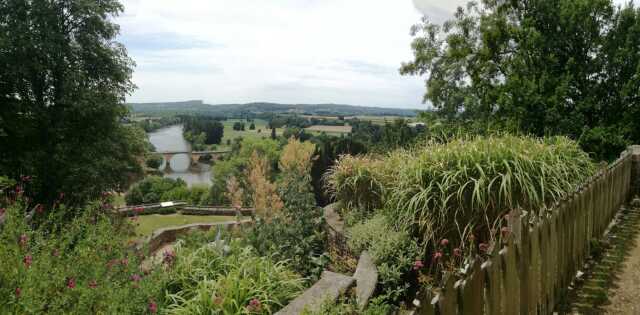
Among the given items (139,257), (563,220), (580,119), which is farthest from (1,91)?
(580,119)

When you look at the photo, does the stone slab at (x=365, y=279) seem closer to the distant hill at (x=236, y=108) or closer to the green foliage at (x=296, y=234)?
the green foliage at (x=296, y=234)

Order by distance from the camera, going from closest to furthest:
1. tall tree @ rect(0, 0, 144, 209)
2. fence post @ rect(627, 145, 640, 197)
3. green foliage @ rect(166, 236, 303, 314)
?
green foliage @ rect(166, 236, 303, 314) → fence post @ rect(627, 145, 640, 197) → tall tree @ rect(0, 0, 144, 209)

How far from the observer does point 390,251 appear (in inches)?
136

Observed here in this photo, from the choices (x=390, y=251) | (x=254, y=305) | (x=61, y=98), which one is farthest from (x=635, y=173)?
(x=61, y=98)

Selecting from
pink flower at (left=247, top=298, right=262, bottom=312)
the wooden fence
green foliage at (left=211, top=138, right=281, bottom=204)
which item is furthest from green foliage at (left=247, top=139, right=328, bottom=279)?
green foliage at (left=211, top=138, right=281, bottom=204)

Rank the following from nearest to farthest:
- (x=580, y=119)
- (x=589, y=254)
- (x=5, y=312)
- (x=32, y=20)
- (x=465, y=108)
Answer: (x=5, y=312) → (x=589, y=254) → (x=580, y=119) → (x=32, y=20) → (x=465, y=108)

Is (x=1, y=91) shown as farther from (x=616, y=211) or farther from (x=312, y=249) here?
(x=616, y=211)

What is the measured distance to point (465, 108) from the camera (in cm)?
1304

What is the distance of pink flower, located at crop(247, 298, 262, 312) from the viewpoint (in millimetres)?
2498

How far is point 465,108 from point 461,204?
10.4m

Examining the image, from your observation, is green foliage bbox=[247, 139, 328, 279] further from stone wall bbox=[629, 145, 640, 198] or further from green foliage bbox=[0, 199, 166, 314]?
stone wall bbox=[629, 145, 640, 198]

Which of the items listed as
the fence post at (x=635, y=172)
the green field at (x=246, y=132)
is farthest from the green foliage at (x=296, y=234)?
the green field at (x=246, y=132)

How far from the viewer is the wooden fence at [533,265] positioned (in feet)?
5.01

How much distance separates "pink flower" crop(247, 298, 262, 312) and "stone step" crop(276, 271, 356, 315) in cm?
15
